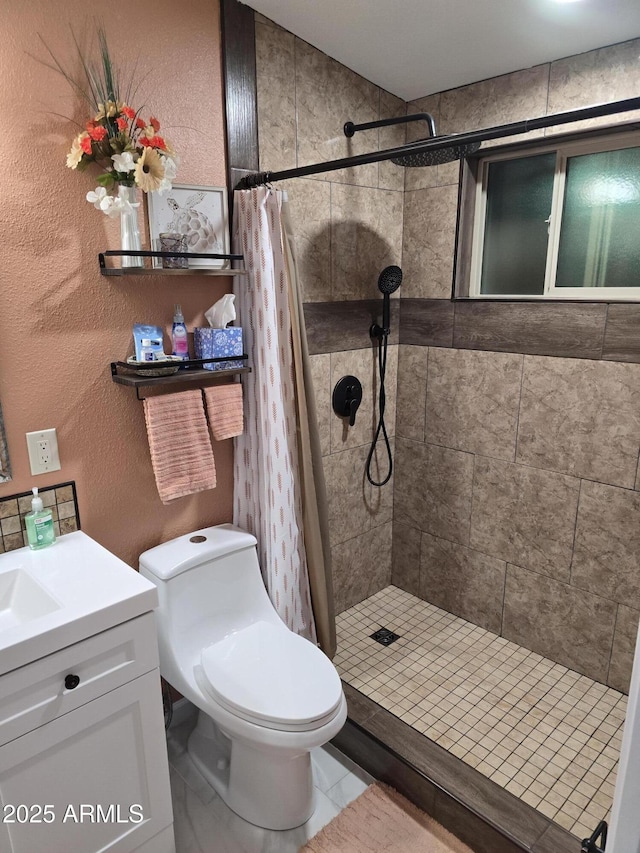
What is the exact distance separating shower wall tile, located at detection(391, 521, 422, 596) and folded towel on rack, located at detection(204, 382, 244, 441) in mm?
1341

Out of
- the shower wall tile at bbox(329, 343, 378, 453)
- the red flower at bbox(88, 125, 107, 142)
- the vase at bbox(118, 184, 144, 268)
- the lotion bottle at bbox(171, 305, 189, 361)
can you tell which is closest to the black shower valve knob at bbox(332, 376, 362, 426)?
the shower wall tile at bbox(329, 343, 378, 453)

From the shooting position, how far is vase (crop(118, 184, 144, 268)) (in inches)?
66.9

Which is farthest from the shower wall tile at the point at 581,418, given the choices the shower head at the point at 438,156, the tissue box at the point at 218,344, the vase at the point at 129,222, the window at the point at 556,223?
the vase at the point at 129,222

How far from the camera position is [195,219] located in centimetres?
202

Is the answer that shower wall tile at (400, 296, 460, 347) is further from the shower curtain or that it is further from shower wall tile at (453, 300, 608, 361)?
the shower curtain

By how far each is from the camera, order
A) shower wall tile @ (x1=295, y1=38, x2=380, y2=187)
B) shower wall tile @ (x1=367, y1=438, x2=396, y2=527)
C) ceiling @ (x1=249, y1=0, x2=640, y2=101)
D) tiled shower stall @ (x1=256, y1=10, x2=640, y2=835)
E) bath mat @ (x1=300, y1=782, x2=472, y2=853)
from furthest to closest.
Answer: shower wall tile @ (x1=367, y1=438, x2=396, y2=527), shower wall tile @ (x1=295, y1=38, x2=380, y2=187), tiled shower stall @ (x1=256, y1=10, x2=640, y2=835), ceiling @ (x1=249, y1=0, x2=640, y2=101), bath mat @ (x1=300, y1=782, x2=472, y2=853)

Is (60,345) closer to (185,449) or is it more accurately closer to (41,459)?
(41,459)

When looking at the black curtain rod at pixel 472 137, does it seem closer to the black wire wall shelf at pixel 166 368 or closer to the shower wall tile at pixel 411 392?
the black wire wall shelf at pixel 166 368

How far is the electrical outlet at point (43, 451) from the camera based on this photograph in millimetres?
1764

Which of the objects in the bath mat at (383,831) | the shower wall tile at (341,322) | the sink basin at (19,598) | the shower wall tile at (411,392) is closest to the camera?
the sink basin at (19,598)

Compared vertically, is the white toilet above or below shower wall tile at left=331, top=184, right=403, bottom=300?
below

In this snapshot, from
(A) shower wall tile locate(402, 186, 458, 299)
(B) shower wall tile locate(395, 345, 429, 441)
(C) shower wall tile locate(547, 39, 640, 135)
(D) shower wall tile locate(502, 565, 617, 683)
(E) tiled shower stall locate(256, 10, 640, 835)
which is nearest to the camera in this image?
(C) shower wall tile locate(547, 39, 640, 135)

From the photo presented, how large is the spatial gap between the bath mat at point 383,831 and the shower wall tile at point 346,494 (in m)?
1.15

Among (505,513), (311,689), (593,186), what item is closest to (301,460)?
(311,689)
